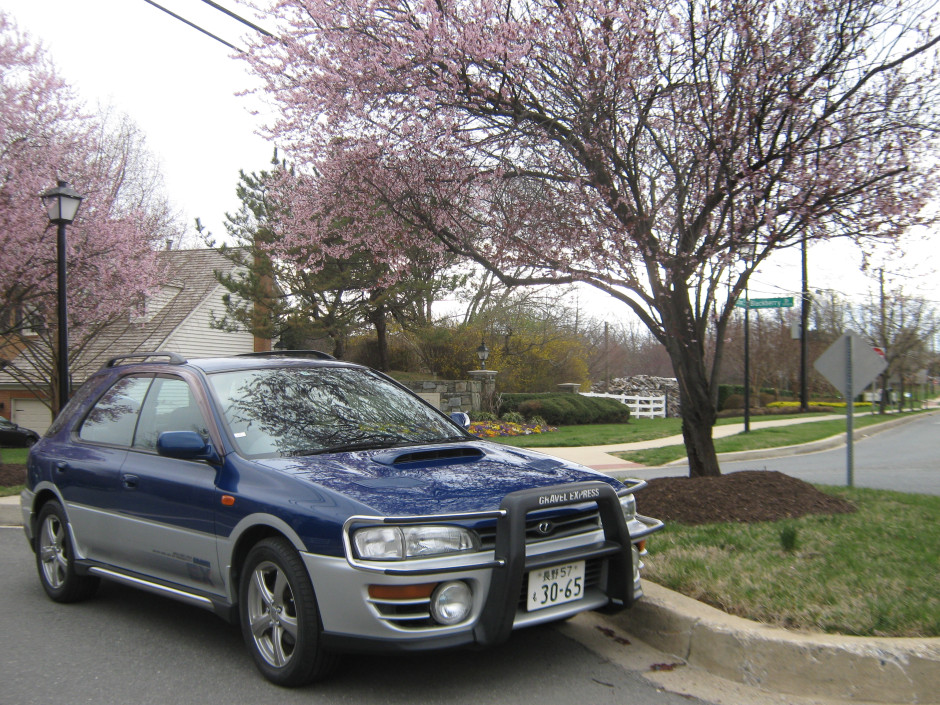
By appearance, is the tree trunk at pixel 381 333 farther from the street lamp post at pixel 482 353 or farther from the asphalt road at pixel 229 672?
the asphalt road at pixel 229 672

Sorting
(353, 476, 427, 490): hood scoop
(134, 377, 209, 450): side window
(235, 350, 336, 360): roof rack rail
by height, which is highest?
(235, 350, 336, 360): roof rack rail

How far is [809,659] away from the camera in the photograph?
3838mm

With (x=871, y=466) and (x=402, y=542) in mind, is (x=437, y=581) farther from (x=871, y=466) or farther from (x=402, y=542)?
(x=871, y=466)

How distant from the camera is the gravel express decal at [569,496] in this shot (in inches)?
152

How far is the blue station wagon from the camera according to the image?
3621 mm

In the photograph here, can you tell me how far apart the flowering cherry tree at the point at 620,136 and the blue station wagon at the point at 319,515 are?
2.73m

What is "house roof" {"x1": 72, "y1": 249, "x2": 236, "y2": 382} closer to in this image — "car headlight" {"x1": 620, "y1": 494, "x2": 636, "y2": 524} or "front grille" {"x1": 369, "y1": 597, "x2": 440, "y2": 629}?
"car headlight" {"x1": 620, "y1": 494, "x2": 636, "y2": 524}

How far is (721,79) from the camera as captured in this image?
7148mm

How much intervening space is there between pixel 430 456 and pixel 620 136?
165 inches

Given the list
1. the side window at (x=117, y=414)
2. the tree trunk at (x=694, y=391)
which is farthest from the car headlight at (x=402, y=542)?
the tree trunk at (x=694, y=391)

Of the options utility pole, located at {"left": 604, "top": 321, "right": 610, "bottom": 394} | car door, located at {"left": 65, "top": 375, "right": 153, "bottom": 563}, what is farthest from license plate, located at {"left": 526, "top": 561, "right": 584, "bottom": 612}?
utility pole, located at {"left": 604, "top": 321, "right": 610, "bottom": 394}

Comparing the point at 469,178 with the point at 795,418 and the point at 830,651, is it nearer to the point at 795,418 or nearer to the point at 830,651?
the point at 830,651

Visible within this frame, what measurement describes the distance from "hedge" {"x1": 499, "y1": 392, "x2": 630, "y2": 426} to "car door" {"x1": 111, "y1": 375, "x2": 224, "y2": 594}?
72.6 ft

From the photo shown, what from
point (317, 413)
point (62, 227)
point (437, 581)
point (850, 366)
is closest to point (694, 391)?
point (850, 366)
